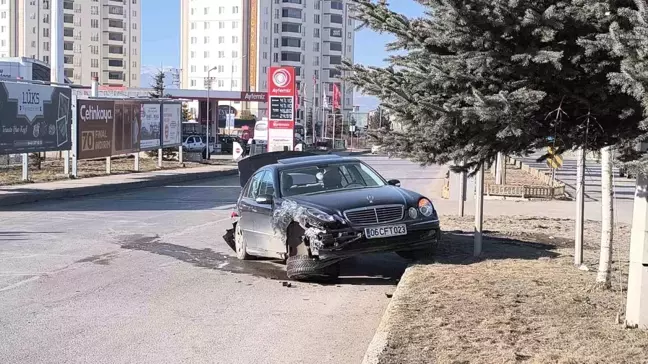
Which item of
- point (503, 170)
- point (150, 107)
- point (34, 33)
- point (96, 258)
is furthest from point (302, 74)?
point (96, 258)

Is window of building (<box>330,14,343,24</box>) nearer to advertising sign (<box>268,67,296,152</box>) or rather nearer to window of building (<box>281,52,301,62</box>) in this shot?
window of building (<box>281,52,301,62</box>)

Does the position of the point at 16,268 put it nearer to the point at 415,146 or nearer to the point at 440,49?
the point at 415,146

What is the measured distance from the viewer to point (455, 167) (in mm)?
6320

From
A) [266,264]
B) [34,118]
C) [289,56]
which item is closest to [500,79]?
[266,264]

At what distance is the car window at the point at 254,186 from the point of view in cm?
1102

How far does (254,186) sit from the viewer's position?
11195mm

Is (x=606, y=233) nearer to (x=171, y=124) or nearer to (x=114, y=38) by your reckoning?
(x=171, y=124)

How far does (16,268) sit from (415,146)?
6.17m

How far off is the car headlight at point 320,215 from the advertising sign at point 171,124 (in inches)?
1064

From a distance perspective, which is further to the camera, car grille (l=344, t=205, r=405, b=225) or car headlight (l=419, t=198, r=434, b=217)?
car headlight (l=419, t=198, r=434, b=217)

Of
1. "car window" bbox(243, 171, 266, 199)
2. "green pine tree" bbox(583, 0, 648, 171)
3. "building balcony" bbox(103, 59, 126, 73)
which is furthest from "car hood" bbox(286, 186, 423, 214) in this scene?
"building balcony" bbox(103, 59, 126, 73)

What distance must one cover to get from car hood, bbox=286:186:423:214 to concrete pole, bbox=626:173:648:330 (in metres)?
3.94

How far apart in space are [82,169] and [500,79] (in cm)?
2794

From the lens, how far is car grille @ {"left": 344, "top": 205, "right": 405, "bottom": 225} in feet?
29.4
